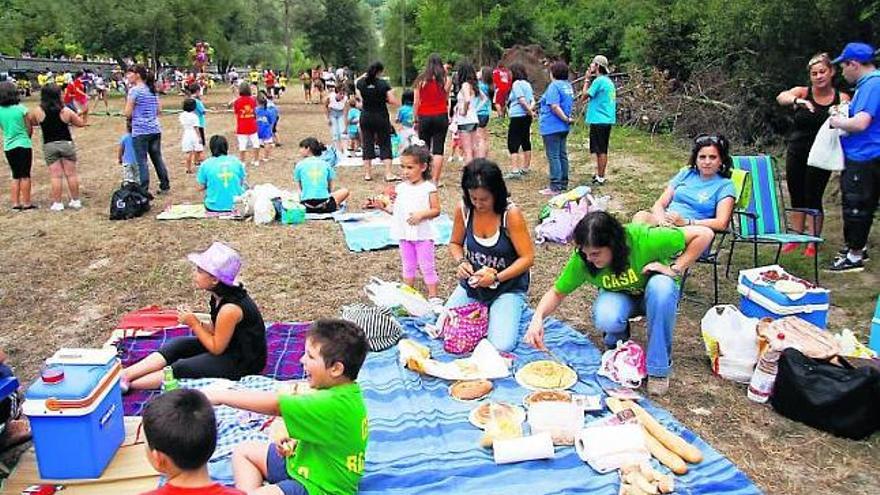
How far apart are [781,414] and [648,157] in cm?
894

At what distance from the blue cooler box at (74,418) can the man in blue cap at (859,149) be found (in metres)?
5.50

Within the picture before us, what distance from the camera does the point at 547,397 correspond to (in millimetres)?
3680

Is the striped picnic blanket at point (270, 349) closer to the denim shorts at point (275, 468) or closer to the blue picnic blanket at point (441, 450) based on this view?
the blue picnic blanket at point (441, 450)

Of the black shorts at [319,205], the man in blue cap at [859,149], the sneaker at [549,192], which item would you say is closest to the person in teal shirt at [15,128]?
the black shorts at [319,205]

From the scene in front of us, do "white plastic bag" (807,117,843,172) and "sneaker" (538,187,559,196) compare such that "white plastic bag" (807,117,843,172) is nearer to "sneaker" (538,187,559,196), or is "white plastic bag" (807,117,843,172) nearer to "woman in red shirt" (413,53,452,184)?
"sneaker" (538,187,559,196)

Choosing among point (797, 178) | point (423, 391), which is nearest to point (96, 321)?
point (423, 391)

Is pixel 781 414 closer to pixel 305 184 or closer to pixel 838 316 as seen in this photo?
pixel 838 316

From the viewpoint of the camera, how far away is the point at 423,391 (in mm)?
3980

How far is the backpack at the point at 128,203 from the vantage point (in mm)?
8195

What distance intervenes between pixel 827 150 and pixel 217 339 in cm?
509

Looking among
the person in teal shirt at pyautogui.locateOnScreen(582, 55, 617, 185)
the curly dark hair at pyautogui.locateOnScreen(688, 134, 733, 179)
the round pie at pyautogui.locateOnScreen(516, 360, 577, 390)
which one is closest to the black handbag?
the round pie at pyautogui.locateOnScreen(516, 360, 577, 390)

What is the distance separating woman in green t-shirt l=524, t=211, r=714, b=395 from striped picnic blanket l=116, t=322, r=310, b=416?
1.53 meters

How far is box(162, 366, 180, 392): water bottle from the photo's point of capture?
12.1ft

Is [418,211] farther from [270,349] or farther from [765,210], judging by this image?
[765,210]
